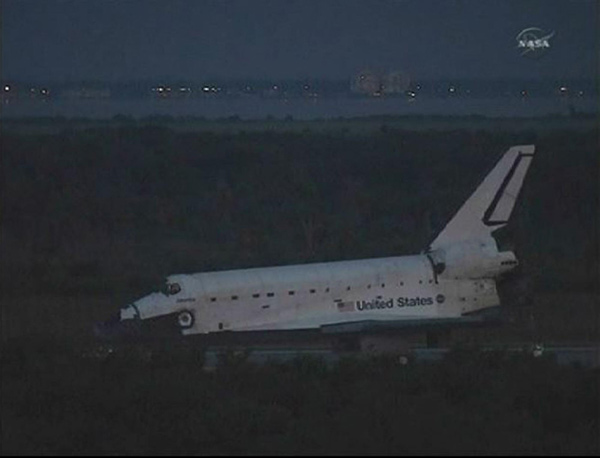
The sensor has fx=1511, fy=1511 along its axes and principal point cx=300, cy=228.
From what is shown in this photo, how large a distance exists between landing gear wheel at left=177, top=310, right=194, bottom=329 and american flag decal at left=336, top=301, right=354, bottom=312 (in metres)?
2.31

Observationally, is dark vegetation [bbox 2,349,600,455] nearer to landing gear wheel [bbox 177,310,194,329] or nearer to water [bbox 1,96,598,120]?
landing gear wheel [bbox 177,310,194,329]

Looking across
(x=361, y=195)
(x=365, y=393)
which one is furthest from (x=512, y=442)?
(x=361, y=195)

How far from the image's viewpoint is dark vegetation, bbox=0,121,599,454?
11664 mm

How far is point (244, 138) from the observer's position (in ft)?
204

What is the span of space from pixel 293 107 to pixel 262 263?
235 ft

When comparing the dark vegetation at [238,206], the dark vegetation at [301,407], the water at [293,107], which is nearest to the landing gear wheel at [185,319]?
the dark vegetation at [238,206]

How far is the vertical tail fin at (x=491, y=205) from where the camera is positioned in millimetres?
23172

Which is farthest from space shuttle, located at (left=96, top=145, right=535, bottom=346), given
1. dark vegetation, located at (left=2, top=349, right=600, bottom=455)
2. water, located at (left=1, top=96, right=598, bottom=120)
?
water, located at (left=1, top=96, right=598, bottom=120)

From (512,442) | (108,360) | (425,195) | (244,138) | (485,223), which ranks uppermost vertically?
(244,138)

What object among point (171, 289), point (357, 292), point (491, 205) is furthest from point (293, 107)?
point (171, 289)

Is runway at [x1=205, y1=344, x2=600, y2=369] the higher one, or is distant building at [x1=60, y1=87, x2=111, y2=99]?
distant building at [x1=60, y1=87, x2=111, y2=99]

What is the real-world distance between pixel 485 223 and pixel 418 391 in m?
9.66

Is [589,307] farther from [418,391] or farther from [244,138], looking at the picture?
[244,138]

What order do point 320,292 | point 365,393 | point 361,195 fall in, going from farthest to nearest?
point 361,195, point 320,292, point 365,393
